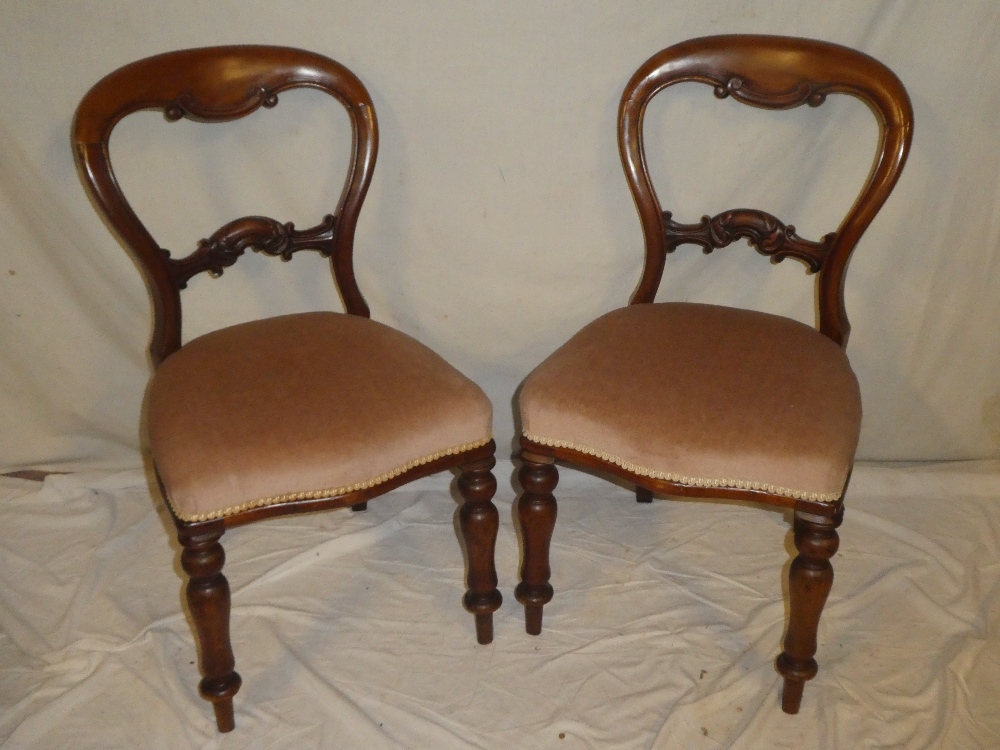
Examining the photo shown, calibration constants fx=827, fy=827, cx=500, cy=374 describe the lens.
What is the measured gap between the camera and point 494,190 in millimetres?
1647

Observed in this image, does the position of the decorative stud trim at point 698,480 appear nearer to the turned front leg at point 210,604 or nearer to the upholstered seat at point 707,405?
the upholstered seat at point 707,405

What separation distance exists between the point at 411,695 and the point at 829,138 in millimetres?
1289

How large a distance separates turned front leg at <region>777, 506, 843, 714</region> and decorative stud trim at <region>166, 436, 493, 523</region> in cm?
51

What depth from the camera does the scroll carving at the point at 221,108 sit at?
4.60 ft

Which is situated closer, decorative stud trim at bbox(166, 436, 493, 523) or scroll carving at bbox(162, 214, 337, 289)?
decorative stud trim at bbox(166, 436, 493, 523)

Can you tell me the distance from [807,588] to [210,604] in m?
0.89

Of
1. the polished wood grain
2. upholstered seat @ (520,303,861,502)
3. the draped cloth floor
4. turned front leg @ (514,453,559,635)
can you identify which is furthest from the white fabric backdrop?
turned front leg @ (514,453,559,635)

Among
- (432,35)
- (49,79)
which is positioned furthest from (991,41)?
(49,79)

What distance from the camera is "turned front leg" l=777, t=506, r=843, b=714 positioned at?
122 cm

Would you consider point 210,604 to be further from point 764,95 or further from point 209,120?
point 764,95

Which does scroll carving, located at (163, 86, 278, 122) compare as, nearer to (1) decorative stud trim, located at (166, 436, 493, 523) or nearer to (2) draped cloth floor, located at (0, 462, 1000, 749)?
(1) decorative stud trim, located at (166, 436, 493, 523)

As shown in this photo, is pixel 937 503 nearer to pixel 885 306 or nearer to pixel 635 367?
pixel 885 306

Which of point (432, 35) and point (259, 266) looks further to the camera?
point (259, 266)

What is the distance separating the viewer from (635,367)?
134 centimetres
